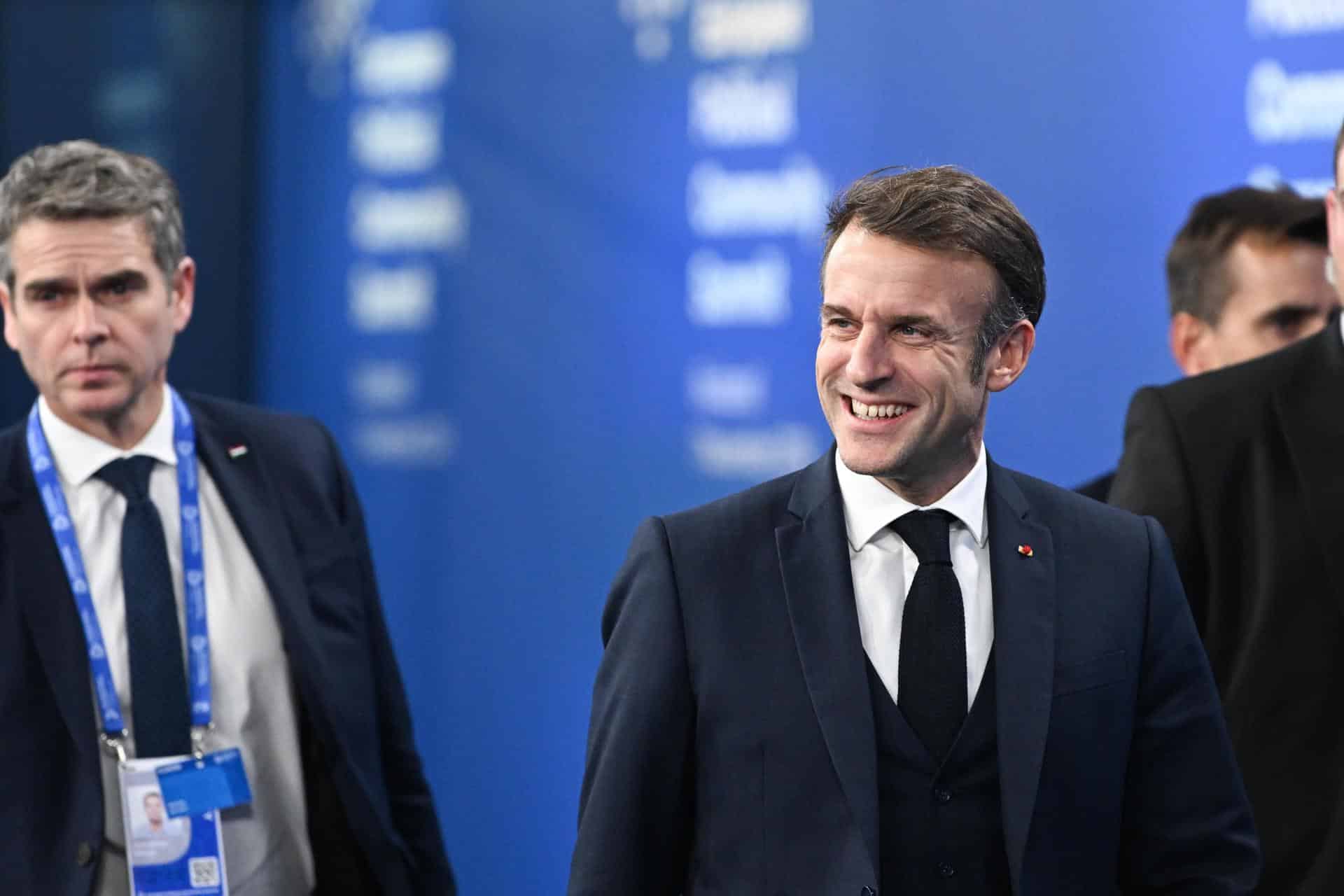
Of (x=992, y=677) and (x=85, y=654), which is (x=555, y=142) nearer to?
(x=85, y=654)

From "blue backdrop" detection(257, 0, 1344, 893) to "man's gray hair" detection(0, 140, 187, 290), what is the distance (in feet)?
6.28

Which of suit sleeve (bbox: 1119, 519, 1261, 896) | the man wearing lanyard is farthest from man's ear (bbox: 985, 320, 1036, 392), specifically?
the man wearing lanyard

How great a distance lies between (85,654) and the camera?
2787 millimetres

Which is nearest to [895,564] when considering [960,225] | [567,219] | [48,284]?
[960,225]

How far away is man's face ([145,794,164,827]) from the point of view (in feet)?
8.96

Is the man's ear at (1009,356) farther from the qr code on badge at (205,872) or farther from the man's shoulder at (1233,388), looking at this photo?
the qr code on badge at (205,872)

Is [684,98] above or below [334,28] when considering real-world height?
below

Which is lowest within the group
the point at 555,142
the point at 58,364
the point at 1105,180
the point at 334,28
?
the point at 58,364

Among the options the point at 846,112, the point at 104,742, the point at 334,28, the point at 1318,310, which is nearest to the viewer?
the point at 104,742

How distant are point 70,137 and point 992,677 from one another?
3.78 meters

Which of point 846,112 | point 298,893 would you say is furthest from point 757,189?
point 298,893

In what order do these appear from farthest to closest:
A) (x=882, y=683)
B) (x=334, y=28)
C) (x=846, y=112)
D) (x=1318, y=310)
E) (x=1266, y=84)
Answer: (x=334, y=28), (x=846, y=112), (x=1266, y=84), (x=1318, y=310), (x=882, y=683)

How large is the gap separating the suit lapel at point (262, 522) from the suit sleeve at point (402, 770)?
17cm

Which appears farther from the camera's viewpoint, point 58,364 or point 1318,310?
point 1318,310
